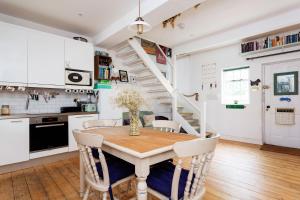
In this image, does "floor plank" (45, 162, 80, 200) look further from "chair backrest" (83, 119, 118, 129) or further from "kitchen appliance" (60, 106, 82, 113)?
"kitchen appliance" (60, 106, 82, 113)

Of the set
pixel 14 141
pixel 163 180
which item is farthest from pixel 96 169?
pixel 14 141

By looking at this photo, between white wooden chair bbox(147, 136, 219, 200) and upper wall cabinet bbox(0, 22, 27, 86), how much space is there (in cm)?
286

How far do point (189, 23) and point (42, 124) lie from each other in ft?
11.6

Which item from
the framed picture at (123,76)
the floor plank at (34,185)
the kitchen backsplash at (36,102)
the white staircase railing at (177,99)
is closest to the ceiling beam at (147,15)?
the white staircase railing at (177,99)

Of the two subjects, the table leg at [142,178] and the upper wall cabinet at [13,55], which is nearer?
the table leg at [142,178]

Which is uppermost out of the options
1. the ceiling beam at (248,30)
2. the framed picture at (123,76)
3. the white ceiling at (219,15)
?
the white ceiling at (219,15)

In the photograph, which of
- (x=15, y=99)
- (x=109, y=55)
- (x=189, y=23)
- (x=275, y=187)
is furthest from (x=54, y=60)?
(x=275, y=187)

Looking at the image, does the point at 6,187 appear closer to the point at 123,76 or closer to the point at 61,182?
the point at 61,182

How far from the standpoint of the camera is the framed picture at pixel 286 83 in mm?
3896

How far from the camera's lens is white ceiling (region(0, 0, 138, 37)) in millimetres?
2840

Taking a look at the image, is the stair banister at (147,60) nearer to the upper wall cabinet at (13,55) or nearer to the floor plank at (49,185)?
the upper wall cabinet at (13,55)

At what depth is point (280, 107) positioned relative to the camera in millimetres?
4090

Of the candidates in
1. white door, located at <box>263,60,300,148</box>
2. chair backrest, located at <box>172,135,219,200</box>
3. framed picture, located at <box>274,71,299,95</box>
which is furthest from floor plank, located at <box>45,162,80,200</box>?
framed picture, located at <box>274,71,299,95</box>

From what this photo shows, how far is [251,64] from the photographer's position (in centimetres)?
448
